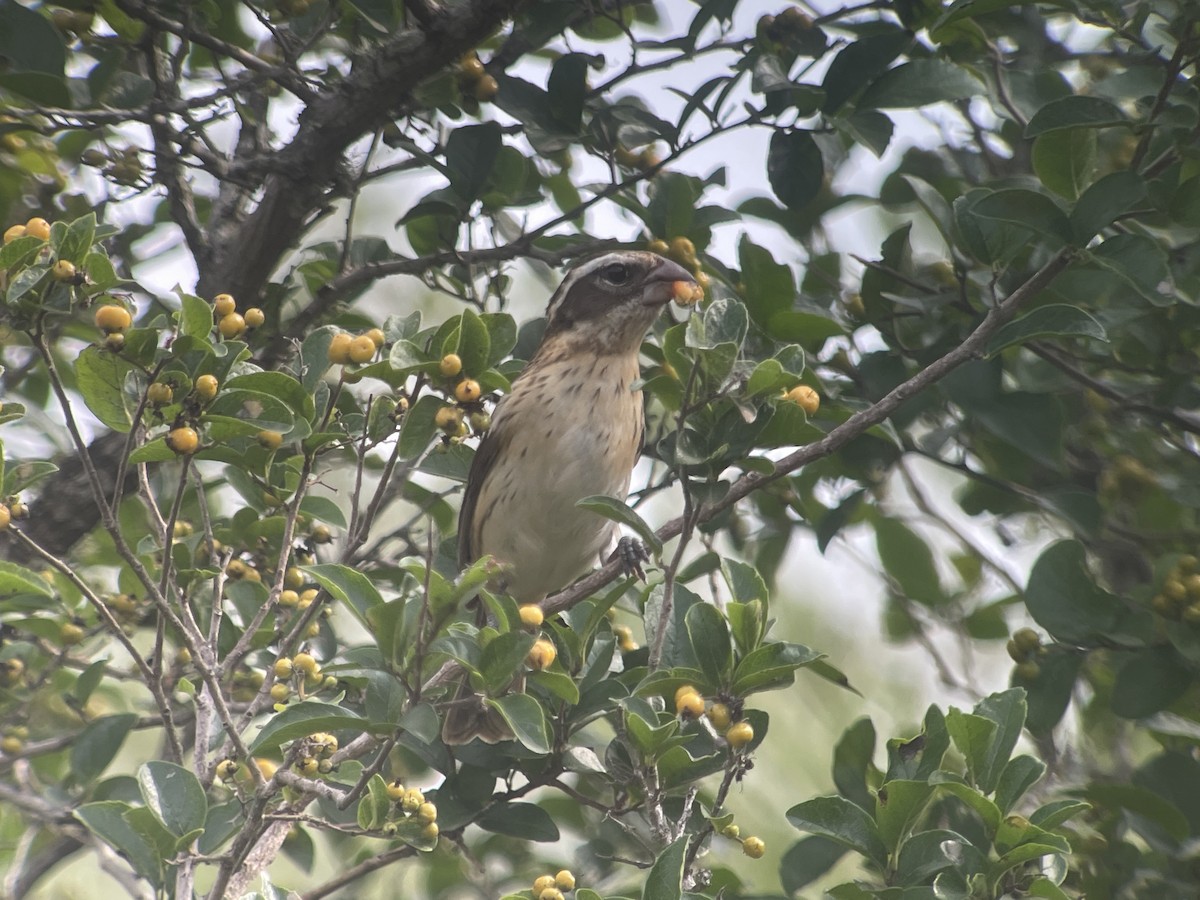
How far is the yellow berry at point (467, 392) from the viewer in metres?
2.91

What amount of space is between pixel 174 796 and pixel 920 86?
9.60ft

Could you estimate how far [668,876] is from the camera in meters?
2.54

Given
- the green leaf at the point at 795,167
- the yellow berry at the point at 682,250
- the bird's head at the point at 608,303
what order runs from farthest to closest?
the bird's head at the point at 608,303, the yellow berry at the point at 682,250, the green leaf at the point at 795,167

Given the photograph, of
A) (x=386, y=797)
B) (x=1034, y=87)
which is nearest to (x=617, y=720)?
(x=386, y=797)

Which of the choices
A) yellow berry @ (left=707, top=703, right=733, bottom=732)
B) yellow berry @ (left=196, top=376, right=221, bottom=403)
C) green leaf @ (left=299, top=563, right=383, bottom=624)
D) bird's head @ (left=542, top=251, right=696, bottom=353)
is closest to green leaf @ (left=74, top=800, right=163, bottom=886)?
green leaf @ (left=299, top=563, right=383, bottom=624)

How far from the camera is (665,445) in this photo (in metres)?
2.94

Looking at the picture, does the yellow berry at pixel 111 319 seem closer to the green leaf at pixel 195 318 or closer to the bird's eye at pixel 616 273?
the green leaf at pixel 195 318

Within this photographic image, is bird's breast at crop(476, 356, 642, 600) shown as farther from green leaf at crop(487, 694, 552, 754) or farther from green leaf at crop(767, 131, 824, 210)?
green leaf at crop(487, 694, 552, 754)

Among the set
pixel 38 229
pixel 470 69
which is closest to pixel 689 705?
pixel 38 229

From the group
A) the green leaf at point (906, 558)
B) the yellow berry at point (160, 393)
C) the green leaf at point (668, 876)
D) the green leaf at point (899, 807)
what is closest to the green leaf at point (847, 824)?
the green leaf at point (899, 807)

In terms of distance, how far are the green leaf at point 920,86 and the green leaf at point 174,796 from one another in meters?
2.80

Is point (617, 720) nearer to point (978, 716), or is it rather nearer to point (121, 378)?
point (978, 716)

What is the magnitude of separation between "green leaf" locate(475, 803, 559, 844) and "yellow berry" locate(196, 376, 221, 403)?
148 cm

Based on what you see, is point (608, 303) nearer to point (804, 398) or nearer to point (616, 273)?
point (616, 273)
